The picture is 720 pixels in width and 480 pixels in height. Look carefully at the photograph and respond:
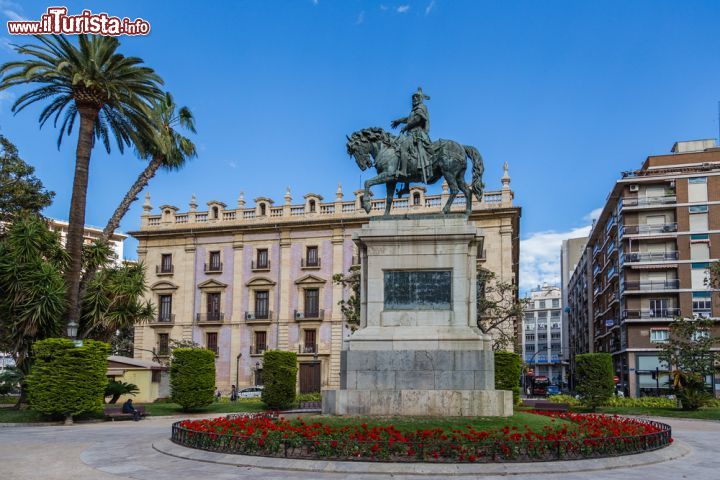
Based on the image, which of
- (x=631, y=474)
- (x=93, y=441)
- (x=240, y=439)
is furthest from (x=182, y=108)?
(x=631, y=474)

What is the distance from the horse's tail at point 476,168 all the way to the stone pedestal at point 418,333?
1.68m

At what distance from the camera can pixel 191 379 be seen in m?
30.8

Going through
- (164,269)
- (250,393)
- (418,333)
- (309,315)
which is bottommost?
(250,393)

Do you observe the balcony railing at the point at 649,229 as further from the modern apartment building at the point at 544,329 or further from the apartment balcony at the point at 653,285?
the modern apartment building at the point at 544,329

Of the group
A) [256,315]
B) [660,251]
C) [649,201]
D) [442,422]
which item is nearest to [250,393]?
[256,315]

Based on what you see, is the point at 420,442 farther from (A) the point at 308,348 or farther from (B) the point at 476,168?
(A) the point at 308,348

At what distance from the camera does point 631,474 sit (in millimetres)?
11617

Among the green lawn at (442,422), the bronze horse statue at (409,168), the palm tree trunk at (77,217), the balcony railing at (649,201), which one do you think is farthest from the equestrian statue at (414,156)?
the balcony railing at (649,201)

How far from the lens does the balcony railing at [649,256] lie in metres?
57.1

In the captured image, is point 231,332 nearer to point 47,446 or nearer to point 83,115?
point 83,115

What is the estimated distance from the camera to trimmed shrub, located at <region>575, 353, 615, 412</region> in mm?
32156

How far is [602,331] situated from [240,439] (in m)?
A: 66.9

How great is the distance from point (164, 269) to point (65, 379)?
36.9 m

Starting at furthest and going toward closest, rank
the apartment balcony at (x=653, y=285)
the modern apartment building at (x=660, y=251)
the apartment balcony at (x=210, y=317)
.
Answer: the apartment balcony at (x=210, y=317)
the apartment balcony at (x=653, y=285)
the modern apartment building at (x=660, y=251)
